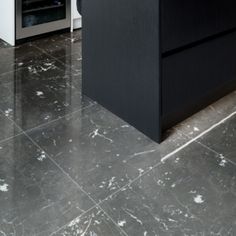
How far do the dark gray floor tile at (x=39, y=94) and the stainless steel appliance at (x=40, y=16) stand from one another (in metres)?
0.52

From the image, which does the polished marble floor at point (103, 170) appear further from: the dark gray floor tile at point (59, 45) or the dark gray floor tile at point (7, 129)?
the dark gray floor tile at point (59, 45)

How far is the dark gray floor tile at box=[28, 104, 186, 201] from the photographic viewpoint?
172 cm

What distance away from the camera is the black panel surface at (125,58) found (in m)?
1.81

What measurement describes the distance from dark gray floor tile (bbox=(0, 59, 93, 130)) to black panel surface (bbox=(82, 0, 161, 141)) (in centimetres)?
20

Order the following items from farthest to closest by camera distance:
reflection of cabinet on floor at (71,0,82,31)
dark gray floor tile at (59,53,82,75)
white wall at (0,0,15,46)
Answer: reflection of cabinet on floor at (71,0,82,31) < white wall at (0,0,15,46) < dark gray floor tile at (59,53,82,75)

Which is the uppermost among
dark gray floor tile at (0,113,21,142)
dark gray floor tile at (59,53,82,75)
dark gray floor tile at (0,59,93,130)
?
dark gray floor tile at (59,53,82,75)

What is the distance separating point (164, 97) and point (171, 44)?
0.27m

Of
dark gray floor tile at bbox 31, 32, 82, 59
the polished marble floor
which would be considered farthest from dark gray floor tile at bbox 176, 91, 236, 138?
dark gray floor tile at bbox 31, 32, 82, 59

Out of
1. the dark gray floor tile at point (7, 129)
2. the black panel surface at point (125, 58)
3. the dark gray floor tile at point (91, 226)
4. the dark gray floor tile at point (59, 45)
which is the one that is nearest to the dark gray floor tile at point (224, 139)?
the black panel surface at point (125, 58)

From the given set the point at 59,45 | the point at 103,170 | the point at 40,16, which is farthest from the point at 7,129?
the point at 40,16

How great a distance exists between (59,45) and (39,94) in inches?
36.9

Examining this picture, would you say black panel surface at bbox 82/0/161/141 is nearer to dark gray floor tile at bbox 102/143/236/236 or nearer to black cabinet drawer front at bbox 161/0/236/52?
black cabinet drawer front at bbox 161/0/236/52

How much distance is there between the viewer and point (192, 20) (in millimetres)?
1868

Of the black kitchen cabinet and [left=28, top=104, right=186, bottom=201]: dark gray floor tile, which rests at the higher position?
the black kitchen cabinet
